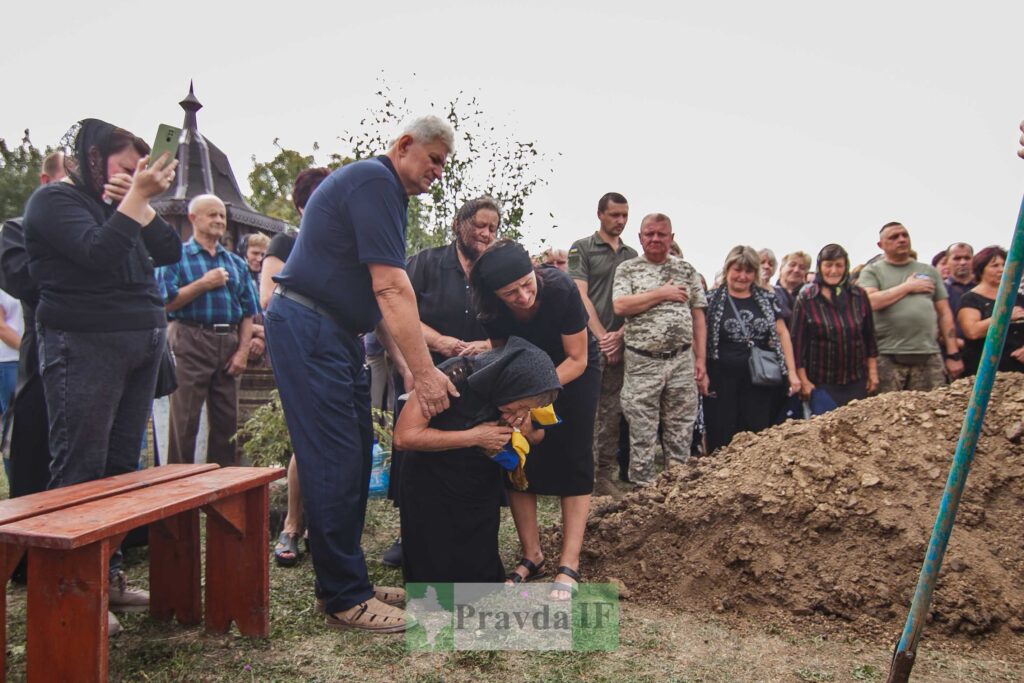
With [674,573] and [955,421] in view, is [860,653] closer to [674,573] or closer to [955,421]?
[674,573]

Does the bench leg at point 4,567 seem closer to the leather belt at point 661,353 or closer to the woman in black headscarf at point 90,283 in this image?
the woman in black headscarf at point 90,283

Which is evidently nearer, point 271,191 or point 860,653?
point 860,653

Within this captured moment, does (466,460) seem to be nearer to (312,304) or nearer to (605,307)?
(312,304)

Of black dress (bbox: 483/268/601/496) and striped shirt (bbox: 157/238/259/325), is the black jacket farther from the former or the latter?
striped shirt (bbox: 157/238/259/325)

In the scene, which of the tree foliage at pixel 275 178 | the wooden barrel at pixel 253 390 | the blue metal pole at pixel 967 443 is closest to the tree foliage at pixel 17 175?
the tree foliage at pixel 275 178

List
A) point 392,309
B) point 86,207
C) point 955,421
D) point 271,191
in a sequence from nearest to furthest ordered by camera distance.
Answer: point 392,309, point 86,207, point 955,421, point 271,191

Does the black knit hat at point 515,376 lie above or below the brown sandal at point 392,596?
above

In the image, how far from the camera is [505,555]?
387 centimetres

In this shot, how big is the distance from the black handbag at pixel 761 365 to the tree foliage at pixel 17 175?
3815 centimetres

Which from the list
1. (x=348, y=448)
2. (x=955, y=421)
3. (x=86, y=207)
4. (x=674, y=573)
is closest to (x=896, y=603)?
Answer: (x=674, y=573)

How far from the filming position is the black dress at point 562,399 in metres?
3.27

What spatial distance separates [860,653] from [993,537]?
0.95m

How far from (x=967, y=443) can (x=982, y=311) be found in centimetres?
441

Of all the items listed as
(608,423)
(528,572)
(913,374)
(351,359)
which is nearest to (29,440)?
(351,359)
